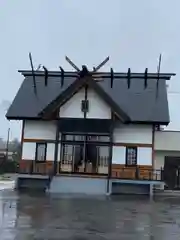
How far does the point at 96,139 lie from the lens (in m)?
29.3

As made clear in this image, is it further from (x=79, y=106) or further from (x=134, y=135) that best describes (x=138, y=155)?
(x=79, y=106)

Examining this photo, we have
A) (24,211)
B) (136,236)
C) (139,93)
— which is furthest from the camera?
(139,93)

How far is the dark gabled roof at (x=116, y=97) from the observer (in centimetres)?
2914

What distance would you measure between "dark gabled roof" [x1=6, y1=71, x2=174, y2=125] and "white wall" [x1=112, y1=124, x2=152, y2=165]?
2.34ft

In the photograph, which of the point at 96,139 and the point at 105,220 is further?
the point at 96,139

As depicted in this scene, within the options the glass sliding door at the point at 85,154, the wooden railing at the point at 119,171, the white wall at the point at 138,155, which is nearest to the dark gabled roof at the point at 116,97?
the white wall at the point at 138,155

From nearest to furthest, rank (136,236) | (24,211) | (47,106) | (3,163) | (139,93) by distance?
(136,236), (24,211), (47,106), (139,93), (3,163)

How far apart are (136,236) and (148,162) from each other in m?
19.0

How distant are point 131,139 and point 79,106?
384cm

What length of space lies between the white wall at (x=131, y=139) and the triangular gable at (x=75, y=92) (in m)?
1.15

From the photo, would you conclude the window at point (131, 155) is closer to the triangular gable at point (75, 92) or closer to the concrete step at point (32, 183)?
the triangular gable at point (75, 92)

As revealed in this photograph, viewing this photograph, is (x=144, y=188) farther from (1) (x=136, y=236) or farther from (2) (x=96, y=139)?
(1) (x=136, y=236)

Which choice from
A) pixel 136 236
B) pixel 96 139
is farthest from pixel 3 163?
pixel 136 236

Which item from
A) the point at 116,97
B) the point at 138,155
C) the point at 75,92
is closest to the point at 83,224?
the point at 138,155
